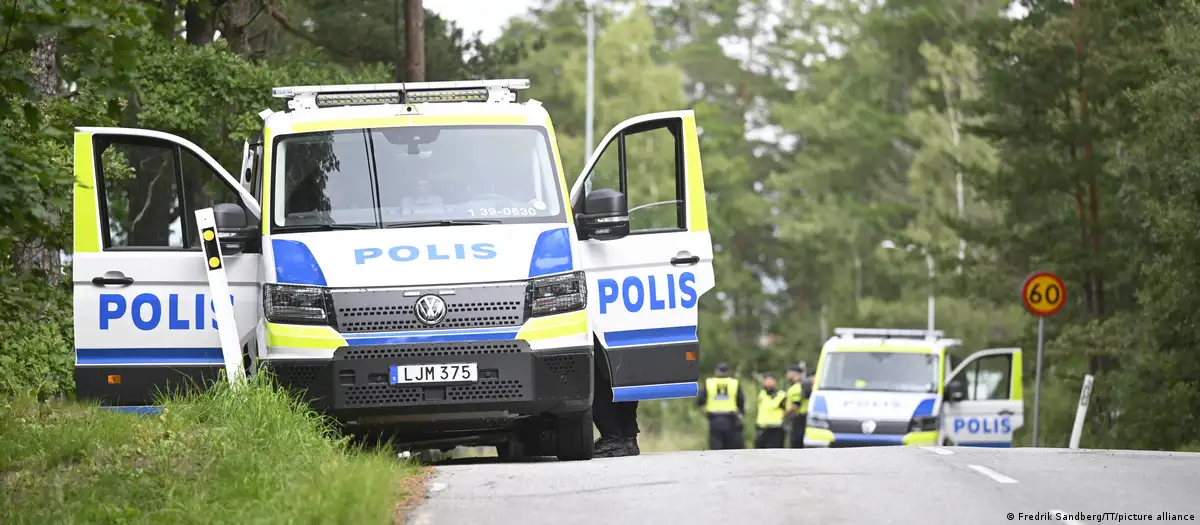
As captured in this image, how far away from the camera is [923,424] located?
24.4 metres

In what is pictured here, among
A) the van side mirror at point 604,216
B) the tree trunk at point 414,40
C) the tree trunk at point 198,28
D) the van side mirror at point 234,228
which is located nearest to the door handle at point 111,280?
the van side mirror at point 234,228

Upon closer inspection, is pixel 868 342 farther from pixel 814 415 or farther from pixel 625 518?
Answer: pixel 625 518

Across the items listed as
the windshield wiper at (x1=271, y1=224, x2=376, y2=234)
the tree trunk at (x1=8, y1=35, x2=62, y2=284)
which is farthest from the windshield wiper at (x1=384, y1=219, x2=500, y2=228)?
the tree trunk at (x1=8, y1=35, x2=62, y2=284)

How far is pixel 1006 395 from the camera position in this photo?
81.7 ft

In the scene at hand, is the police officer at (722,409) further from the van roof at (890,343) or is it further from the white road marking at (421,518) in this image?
the white road marking at (421,518)

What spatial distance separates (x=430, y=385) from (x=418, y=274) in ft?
2.42

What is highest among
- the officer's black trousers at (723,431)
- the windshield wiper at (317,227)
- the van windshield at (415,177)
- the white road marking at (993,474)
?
the van windshield at (415,177)

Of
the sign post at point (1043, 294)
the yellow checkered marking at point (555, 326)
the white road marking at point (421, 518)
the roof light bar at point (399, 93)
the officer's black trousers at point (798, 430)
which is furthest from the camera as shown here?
the officer's black trousers at point (798, 430)

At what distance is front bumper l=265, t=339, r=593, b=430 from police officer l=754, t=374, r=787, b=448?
13610 mm

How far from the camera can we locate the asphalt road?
10047mm

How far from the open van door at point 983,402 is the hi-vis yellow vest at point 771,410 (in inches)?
98.3

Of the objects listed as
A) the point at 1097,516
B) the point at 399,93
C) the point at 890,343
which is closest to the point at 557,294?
the point at 399,93

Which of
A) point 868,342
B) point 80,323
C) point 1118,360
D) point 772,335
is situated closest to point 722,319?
point 772,335

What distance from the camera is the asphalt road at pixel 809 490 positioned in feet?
33.0
